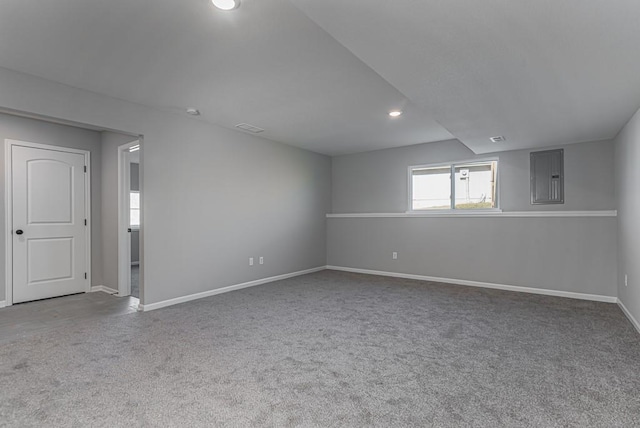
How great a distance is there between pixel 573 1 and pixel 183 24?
2.22 meters

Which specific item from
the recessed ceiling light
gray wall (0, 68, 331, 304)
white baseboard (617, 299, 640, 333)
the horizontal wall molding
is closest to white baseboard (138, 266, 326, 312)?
gray wall (0, 68, 331, 304)

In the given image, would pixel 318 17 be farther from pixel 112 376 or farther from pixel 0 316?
pixel 0 316

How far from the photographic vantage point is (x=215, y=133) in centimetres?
482

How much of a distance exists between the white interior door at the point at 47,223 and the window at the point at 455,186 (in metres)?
5.36

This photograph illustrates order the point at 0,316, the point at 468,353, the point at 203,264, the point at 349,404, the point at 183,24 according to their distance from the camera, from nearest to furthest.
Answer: the point at 349,404, the point at 183,24, the point at 468,353, the point at 0,316, the point at 203,264

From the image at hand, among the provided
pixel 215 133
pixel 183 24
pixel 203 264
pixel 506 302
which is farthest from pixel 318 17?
pixel 506 302

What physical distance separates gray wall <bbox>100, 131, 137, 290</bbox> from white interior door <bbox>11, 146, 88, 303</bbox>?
0.88 feet

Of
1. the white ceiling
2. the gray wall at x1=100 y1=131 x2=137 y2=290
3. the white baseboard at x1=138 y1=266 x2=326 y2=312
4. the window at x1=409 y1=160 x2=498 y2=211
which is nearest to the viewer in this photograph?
the white ceiling

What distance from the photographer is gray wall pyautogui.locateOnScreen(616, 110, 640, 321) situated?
3297 millimetres

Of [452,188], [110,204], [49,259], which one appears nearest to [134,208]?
[110,204]

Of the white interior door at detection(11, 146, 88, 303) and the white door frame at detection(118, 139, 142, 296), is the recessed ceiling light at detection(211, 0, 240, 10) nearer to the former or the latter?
the white door frame at detection(118, 139, 142, 296)

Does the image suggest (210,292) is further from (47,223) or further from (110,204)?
(47,223)

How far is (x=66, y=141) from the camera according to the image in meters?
4.91

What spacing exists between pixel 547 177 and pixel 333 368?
4269 millimetres
